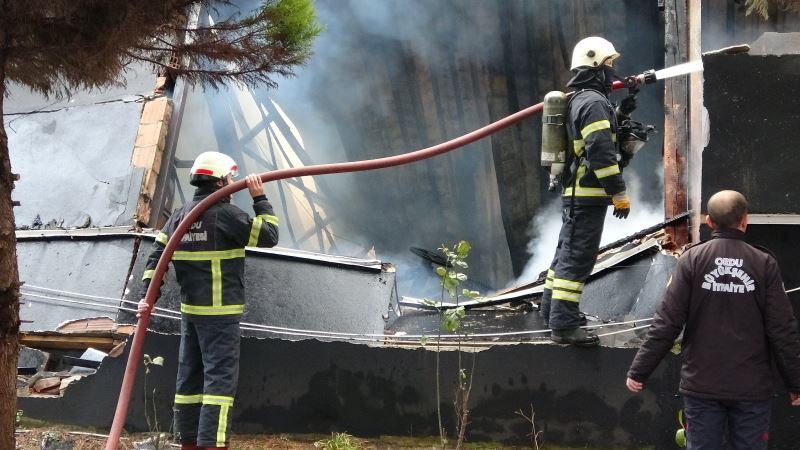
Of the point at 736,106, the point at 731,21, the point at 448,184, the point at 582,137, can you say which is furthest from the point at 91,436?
the point at 731,21

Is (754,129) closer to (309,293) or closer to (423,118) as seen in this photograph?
(309,293)

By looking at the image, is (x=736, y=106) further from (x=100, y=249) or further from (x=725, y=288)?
(x=100, y=249)

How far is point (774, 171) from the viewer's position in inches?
205

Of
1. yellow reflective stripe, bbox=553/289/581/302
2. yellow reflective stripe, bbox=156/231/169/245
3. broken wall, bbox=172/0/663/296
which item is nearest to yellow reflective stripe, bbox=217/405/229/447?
yellow reflective stripe, bbox=156/231/169/245

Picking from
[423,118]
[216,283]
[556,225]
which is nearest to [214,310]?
[216,283]

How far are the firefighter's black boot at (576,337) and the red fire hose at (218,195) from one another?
1.39 metres

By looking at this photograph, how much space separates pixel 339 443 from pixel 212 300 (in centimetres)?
133

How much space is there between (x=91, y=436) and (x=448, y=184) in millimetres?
6095

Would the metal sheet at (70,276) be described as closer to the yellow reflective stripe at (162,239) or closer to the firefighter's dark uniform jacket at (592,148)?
the yellow reflective stripe at (162,239)

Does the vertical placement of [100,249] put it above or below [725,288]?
above

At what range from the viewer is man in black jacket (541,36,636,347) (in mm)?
5508

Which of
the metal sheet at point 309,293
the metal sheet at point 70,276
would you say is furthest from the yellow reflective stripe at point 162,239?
the metal sheet at point 70,276

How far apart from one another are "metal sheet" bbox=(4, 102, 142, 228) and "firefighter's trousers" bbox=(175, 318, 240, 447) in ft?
11.9

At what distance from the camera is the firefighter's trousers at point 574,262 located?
5.69 meters
